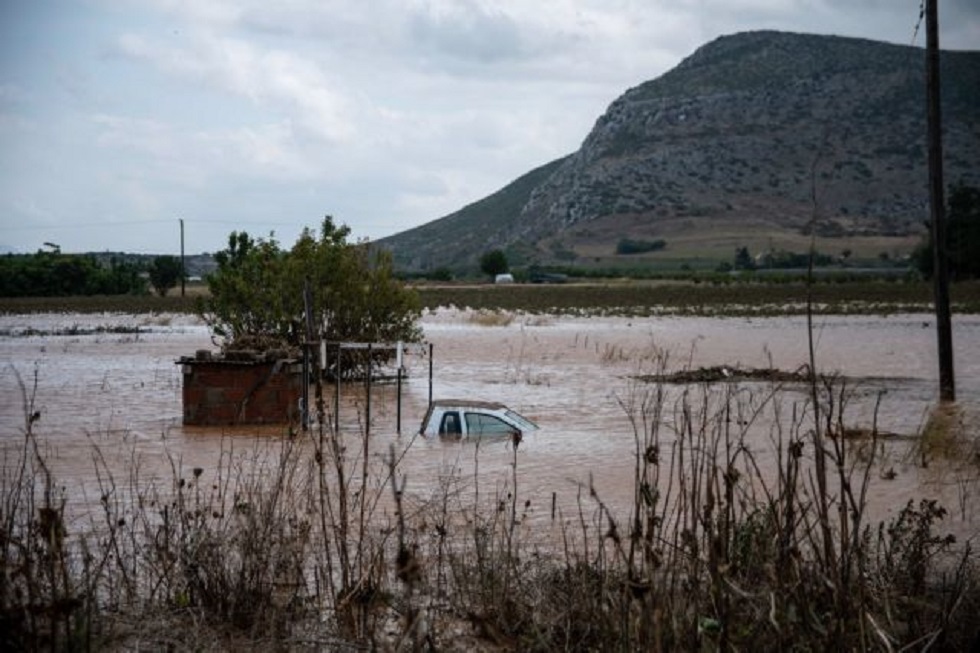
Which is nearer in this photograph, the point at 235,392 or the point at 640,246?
the point at 235,392

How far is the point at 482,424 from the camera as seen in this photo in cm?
1720

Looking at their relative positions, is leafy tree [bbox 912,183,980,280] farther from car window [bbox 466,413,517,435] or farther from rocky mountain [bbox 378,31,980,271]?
car window [bbox 466,413,517,435]

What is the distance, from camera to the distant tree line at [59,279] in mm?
95188

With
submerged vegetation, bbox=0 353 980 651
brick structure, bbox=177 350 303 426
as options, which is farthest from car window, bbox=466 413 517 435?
submerged vegetation, bbox=0 353 980 651

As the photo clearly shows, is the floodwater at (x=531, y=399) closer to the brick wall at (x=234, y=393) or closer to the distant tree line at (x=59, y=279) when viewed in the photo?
the brick wall at (x=234, y=393)

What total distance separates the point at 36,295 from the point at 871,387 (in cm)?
8112

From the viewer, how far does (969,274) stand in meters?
89.2

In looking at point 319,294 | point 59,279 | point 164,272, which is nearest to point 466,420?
point 319,294

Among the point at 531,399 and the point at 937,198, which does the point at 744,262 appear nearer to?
the point at 531,399

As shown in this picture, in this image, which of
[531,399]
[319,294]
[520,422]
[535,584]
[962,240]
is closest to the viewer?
[535,584]

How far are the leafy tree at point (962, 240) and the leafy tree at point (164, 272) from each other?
55.8 metres

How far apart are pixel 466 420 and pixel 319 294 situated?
12.7 m

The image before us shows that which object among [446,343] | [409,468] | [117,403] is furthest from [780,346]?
[409,468]

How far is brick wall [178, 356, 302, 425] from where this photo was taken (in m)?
20.2
